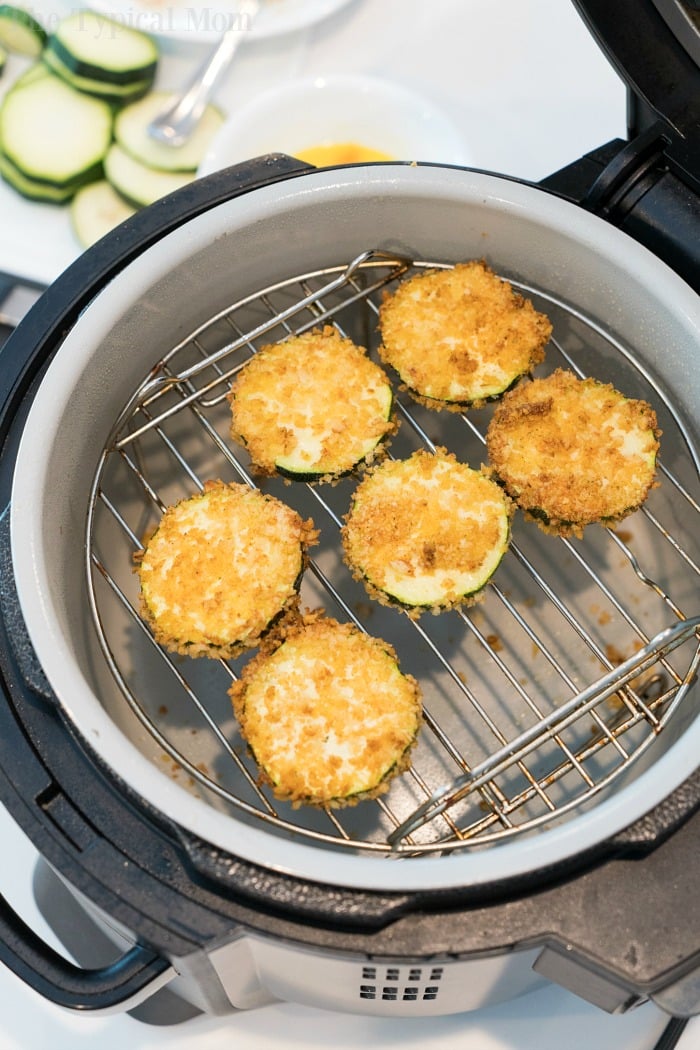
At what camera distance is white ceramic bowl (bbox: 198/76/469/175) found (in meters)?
1.86

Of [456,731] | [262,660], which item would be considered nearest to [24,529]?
[262,660]

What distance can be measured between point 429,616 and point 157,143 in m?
1.15

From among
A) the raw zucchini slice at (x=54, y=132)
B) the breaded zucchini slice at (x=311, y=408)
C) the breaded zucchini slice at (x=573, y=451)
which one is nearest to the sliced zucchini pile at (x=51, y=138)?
the raw zucchini slice at (x=54, y=132)

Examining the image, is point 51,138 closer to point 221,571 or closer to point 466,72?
point 466,72

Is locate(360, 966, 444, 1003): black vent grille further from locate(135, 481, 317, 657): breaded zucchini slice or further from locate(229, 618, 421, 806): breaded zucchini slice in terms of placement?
locate(135, 481, 317, 657): breaded zucchini slice

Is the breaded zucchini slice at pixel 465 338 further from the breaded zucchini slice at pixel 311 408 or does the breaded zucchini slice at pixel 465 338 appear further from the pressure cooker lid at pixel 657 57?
the pressure cooker lid at pixel 657 57

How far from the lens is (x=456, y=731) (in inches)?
56.7

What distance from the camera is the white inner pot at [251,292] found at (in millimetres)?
1124

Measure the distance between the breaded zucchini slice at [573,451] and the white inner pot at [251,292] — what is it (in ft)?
0.23

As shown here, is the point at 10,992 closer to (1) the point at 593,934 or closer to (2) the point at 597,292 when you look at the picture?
(1) the point at 593,934

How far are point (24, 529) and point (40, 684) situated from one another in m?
0.18

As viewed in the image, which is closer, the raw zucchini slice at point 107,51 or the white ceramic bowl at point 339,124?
the white ceramic bowl at point 339,124

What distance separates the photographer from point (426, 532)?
A: 1.30m

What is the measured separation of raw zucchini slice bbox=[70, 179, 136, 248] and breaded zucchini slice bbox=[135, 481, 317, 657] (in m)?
0.87
